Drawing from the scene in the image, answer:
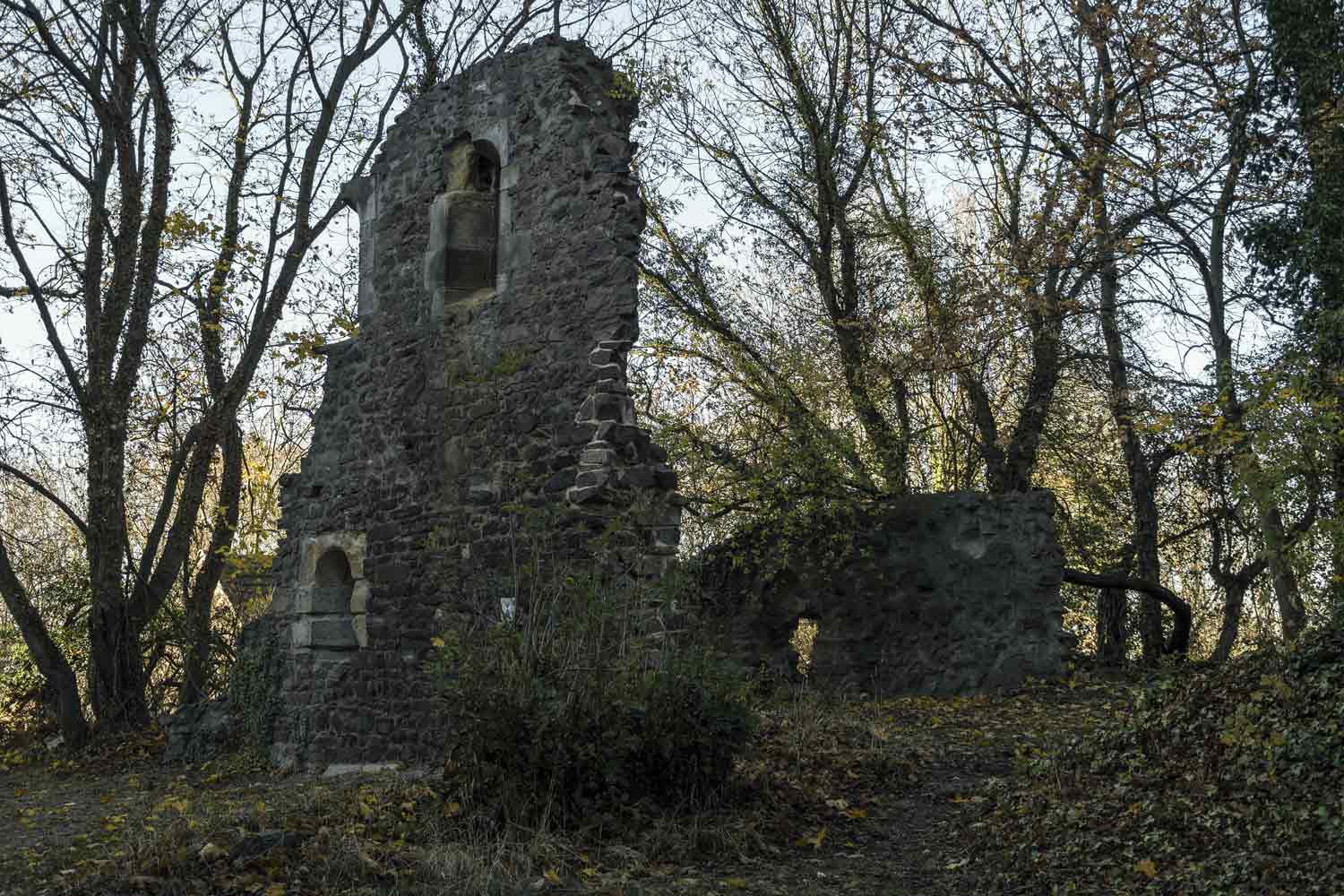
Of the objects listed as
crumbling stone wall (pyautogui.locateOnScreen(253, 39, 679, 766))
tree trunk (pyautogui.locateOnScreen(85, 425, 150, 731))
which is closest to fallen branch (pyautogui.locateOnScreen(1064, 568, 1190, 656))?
crumbling stone wall (pyautogui.locateOnScreen(253, 39, 679, 766))

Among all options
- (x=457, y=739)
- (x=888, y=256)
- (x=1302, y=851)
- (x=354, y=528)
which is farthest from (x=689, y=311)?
(x=1302, y=851)

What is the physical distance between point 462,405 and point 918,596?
5849 millimetres

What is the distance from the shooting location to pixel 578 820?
22.3 feet

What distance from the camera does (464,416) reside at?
34.7 ft

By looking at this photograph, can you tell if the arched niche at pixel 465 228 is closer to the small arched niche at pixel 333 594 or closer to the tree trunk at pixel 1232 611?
the small arched niche at pixel 333 594

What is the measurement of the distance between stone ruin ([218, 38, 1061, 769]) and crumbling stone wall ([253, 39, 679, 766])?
0.06 ft

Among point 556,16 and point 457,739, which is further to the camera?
point 556,16

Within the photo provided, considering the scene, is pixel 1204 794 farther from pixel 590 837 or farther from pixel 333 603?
pixel 333 603

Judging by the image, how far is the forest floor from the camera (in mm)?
5730

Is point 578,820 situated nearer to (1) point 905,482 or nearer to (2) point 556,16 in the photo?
(1) point 905,482

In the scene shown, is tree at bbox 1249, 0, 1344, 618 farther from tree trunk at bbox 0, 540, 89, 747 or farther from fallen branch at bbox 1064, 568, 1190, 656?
tree trunk at bbox 0, 540, 89, 747

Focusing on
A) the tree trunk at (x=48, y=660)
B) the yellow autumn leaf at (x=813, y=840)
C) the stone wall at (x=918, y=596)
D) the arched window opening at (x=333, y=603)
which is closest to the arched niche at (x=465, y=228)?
the arched window opening at (x=333, y=603)

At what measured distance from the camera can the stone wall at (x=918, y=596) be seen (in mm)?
13523

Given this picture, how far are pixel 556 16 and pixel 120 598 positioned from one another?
9.43 meters
